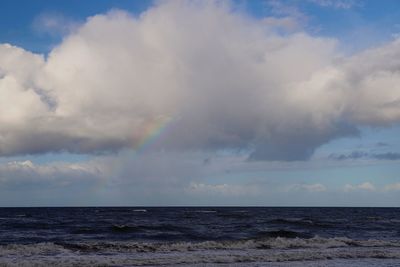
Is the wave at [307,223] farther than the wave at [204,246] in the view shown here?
Yes

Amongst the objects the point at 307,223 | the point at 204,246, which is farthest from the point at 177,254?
the point at 307,223

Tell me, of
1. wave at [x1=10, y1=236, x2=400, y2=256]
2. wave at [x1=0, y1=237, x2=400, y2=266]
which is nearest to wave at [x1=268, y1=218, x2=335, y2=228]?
wave at [x1=10, y1=236, x2=400, y2=256]

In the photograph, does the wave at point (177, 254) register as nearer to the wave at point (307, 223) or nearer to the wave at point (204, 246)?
the wave at point (204, 246)

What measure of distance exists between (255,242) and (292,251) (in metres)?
6.01

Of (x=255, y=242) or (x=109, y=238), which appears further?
(x=109, y=238)

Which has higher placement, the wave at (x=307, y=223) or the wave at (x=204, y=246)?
the wave at (x=307, y=223)

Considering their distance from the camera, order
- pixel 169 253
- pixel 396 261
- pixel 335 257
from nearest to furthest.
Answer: pixel 396 261 < pixel 335 257 < pixel 169 253

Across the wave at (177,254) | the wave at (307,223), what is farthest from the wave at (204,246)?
the wave at (307,223)

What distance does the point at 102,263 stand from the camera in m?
22.6

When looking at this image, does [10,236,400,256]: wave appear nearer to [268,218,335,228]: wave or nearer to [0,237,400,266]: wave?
[0,237,400,266]: wave

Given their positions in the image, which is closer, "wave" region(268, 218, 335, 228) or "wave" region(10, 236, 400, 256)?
"wave" region(10, 236, 400, 256)

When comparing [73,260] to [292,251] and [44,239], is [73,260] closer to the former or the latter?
[292,251]

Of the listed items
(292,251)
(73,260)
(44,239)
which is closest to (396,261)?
(292,251)

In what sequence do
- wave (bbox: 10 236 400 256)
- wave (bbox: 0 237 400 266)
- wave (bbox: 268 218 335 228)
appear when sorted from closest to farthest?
wave (bbox: 0 237 400 266) < wave (bbox: 10 236 400 256) < wave (bbox: 268 218 335 228)
